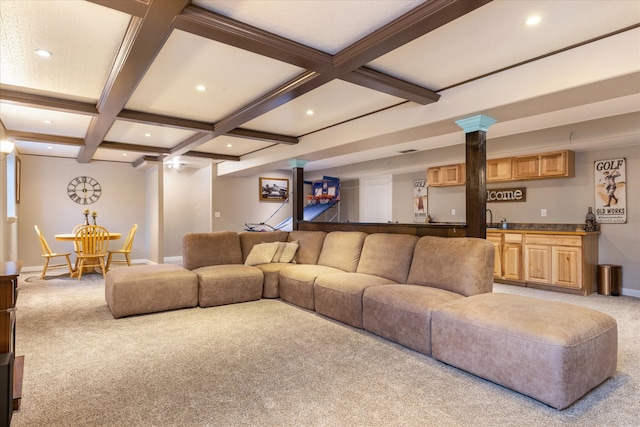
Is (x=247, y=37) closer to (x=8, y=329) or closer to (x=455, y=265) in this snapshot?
(x=8, y=329)

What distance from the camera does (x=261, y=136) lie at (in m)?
5.09

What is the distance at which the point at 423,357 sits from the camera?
266cm

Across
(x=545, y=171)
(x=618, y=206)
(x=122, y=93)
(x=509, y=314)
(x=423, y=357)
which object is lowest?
(x=423, y=357)

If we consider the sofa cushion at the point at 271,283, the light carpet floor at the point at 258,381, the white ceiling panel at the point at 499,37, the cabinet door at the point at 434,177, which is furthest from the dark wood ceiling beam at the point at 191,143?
the cabinet door at the point at 434,177

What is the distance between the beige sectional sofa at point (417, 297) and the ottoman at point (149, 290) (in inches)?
0.6

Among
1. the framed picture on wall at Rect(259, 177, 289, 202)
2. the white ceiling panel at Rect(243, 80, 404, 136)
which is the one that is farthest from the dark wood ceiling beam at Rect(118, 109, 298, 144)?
the framed picture on wall at Rect(259, 177, 289, 202)

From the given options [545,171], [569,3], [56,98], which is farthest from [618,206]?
[56,98]

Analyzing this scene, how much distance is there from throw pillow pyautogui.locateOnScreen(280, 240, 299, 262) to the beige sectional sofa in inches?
0.6

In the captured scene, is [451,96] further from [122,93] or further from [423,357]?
[122,93]

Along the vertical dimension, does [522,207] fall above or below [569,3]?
below

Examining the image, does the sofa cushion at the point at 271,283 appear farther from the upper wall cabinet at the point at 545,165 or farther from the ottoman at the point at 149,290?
the upper wall cabinet at the point at 545,165

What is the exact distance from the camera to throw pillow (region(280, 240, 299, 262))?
16.0 feet

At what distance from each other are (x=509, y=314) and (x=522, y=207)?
4.42 meters

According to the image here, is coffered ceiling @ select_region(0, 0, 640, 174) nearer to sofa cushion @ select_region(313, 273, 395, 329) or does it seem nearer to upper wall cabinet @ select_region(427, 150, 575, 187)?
upper wall cabinet @ select_region(427, 150, 575, 187)
